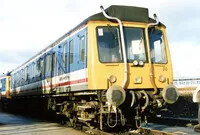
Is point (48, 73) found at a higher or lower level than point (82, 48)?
lower

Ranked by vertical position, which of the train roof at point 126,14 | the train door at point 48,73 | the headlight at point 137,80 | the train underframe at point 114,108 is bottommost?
the train underframe at point 114,108

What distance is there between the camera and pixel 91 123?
11266 mm

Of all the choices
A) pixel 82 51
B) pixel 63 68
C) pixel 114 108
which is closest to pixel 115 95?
pixel 114 108

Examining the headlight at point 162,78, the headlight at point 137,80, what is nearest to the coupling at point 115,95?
the headlight at point 137,80

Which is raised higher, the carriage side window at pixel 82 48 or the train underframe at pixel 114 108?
the carriage side window at pixel 82 48

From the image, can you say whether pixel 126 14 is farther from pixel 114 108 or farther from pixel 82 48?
pixel 114 108

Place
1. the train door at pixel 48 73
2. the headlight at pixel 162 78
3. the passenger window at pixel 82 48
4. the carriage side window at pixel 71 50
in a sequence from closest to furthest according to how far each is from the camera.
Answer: the headlight at pixel 162 78 < the passenger window at pixel 82 48 < the carriage side window at pixel 71 50 < the train door at pixel 48 73

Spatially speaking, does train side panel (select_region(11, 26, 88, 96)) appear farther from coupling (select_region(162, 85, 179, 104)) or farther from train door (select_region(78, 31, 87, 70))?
coupling (select_region(162, 85, 179, 104))

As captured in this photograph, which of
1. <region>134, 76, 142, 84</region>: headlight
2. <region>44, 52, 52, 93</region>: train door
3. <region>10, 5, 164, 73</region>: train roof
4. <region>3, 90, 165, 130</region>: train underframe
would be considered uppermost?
<region>10, 5, 164, 73</region>: train roof

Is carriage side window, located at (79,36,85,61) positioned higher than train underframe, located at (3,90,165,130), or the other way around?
carriage side window, located at (79,36,85,61)

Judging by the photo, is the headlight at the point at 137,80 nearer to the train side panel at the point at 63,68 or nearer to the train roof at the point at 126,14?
the train side panel at the point at 63,68

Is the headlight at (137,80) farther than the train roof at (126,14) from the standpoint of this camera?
No

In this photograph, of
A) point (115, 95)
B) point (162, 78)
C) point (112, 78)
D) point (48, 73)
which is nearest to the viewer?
point (115, 95)

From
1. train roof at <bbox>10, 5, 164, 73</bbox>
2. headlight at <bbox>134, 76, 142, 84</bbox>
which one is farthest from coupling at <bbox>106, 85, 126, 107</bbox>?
train roof at <bbox>10, 5, 164, 73</bbox>
